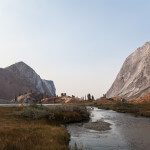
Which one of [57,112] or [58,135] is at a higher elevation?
[57,112]

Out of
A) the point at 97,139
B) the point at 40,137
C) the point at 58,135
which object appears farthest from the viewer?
the point at 97,139

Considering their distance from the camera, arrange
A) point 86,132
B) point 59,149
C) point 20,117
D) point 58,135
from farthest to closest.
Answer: point 20,117, point 86,132, point 58,135, point 59,149

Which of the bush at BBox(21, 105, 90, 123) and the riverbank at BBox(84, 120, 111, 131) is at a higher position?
the bush at BBox(21, 105, 90, 123)

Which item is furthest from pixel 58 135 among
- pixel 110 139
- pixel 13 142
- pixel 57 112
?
pixel 57 112

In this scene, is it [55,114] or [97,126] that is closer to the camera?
[97,126]

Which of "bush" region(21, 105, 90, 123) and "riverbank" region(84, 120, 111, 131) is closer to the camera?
"riverbank" region(84, 120, 111, 131)

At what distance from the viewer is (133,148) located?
34062 mm

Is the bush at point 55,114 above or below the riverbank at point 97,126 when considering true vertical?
above

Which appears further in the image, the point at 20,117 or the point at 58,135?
the point at 20,117

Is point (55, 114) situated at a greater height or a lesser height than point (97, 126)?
greater

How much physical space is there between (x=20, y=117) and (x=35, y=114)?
2471mm

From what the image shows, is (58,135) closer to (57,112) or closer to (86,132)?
(86,132)

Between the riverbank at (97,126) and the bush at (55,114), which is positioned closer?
the riverbank at (97,126)

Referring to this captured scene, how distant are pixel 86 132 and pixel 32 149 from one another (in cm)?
2192
